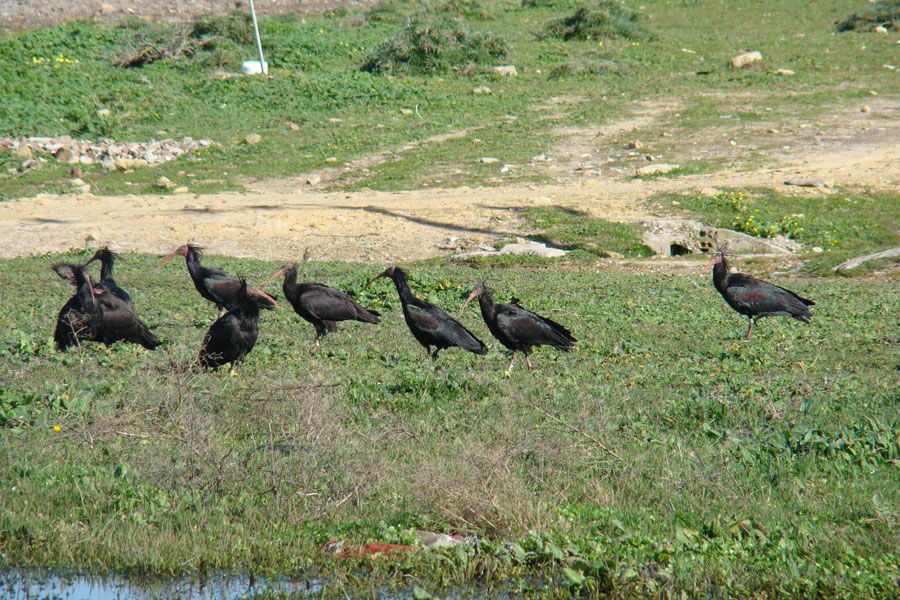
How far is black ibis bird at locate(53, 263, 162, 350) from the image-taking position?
9.08m

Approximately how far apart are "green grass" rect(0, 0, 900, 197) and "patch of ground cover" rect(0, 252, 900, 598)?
43.4 feet

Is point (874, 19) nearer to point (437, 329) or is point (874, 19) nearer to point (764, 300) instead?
point (764, 300)

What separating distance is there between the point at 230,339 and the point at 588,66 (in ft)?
80.0

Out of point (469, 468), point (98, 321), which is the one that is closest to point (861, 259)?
point (469, 468)

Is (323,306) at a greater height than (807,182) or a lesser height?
greater

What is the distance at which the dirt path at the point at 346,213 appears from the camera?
17.0 meters

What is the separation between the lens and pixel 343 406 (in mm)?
7445

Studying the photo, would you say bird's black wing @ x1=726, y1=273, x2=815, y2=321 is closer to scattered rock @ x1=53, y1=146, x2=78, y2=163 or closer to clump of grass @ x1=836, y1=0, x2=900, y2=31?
scattered rock @ x1=53, y1=146, x2=78, y2=163

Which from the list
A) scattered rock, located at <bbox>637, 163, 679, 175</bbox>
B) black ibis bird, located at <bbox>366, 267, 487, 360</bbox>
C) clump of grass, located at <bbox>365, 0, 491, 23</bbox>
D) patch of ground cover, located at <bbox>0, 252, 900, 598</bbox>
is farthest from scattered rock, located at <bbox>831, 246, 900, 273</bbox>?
clump of grass, located at <bbox>365, 0, 491, 23</bbox>

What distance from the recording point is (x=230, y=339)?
864 centimetres

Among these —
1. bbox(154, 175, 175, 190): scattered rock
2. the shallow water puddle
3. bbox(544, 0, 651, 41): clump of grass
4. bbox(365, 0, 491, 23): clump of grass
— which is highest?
bbox(365, 0, 491, 23): clump of grass

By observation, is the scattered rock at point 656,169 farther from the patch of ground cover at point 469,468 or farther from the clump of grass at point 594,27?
the clump of grass at point 594,27

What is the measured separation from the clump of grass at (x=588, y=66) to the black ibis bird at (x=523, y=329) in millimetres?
21835

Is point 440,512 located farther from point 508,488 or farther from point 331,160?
point 331,160
